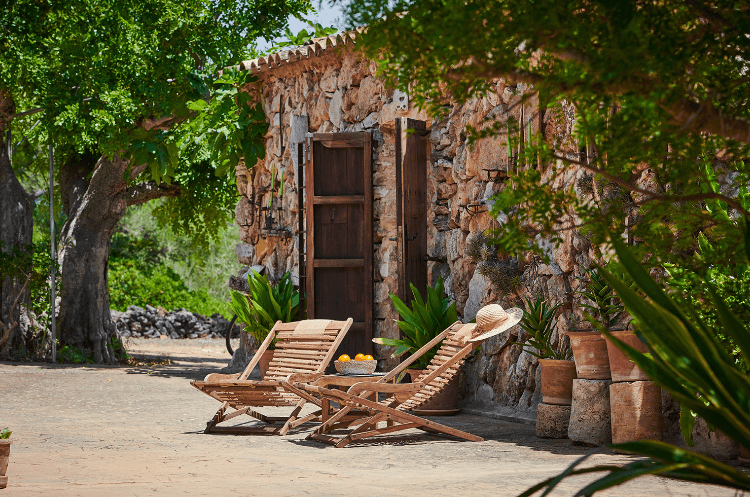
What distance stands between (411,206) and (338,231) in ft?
3.29

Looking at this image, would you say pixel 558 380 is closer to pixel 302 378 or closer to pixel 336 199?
pixel 302 378

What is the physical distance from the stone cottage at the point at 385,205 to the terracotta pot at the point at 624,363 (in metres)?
1.26

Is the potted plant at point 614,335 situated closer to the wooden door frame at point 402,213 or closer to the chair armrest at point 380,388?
the chair armrest at point 380,388

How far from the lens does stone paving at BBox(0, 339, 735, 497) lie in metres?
3.70

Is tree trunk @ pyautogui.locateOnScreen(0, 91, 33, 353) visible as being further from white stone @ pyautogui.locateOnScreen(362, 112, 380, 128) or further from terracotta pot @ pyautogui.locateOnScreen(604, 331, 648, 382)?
terracotta pot @ pyautogui.locateOnScreen(604, 331, 648, 382)

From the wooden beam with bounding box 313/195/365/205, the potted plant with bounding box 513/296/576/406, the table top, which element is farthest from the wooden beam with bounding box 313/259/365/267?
the potted plant with bounding box 513/296/576/406

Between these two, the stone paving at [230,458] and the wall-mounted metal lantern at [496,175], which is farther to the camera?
the wall-mounted metal lantern at [496,175]

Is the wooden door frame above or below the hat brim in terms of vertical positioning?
above

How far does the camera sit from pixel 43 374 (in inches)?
379

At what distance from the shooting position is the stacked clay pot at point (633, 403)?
15.8 feet

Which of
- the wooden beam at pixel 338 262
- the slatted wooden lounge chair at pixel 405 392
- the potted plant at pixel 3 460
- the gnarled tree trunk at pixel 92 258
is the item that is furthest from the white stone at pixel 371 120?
the potted plant at pixel 3 460

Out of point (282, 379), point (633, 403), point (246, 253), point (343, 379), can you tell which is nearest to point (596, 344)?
point (633, 403)

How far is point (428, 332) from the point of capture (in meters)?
6.94

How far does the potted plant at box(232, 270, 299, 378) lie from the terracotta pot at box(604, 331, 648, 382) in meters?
4.41
